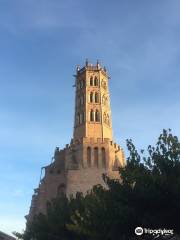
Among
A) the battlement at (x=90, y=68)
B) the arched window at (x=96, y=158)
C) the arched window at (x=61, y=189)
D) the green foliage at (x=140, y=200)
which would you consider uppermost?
the battlement at (x=90, y=68)

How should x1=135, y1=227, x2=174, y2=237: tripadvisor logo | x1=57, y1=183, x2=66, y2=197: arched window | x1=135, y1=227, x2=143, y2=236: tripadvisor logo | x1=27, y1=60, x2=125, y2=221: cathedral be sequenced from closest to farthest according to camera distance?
x1=135, y1=227, x2=174, y2=237: tripadvisor logo → x1=135, y1=227, x2=143, y2=236: tripadvisor logo → x1=27, y1=60, x2=125, y2=221: cathedral → x1=57, y1=183, x2=66, y2=197: arched window

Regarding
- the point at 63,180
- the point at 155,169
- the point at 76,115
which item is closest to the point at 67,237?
the point at 155,169

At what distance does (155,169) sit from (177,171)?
1394 mm

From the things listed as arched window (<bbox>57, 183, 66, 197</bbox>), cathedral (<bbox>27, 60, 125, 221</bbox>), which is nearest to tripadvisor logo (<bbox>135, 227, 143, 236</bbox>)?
cathedral (<bbox>27, 60, 125, 221</bbox>)

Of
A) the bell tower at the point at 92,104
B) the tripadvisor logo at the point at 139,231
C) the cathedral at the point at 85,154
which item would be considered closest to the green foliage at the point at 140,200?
the tripadvisor logo at the point at 139,231

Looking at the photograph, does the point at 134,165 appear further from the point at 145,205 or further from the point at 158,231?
the point at 158,231

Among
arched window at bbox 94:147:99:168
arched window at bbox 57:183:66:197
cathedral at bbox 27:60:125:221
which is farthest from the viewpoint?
arched window at bbox 57:183:66:197

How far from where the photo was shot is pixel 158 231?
748 inches

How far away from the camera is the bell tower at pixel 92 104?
51.3 m

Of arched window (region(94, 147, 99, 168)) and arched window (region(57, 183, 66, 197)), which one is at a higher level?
arched window (region(94, 147, 99, 168))

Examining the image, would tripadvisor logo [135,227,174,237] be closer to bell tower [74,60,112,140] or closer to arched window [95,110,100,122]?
bell tower [74,60,112,140]

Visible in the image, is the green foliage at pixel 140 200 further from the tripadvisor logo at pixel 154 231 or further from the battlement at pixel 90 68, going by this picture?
the battlement at pixel 90 68

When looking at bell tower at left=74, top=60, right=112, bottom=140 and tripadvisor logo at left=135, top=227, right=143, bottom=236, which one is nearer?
tripadvisor logo at left=135, top=227, right=143, bottom=236

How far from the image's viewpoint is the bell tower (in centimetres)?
5128
